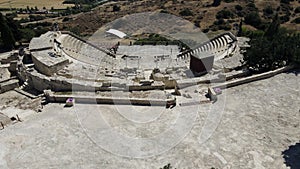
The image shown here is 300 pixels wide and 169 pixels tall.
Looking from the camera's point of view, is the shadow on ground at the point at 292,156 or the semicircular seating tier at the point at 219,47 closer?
the shadow on ground at the point at 292,156

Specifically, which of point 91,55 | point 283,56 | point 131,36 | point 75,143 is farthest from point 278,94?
point 131,36

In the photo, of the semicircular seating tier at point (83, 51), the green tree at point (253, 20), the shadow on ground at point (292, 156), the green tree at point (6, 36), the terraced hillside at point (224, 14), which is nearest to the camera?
the shadow on ground at point (292, 156)

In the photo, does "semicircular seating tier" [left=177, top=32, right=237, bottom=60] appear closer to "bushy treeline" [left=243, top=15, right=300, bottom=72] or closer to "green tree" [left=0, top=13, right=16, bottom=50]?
"bushy treeline" [left=243, top=15, right=300, bottom=72]

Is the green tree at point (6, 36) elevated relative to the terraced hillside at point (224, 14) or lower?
elevated

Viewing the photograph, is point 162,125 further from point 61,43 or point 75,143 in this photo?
point 61,43

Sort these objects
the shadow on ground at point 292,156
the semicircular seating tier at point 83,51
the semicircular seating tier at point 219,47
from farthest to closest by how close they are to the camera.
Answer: the semicircular seating tier at point 219,47 → the semicircular seating tier at point 83,51 → the shadow on ground at point 292,156

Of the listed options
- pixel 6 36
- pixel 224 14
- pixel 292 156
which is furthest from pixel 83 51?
pixel 224 14

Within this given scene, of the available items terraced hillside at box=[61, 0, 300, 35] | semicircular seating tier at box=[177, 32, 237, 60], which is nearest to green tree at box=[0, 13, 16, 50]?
semicircular seating tier at box=[177, 32, 237, 60]

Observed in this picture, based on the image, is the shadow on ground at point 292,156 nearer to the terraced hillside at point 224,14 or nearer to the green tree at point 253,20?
the terraced hillside at point 224,14

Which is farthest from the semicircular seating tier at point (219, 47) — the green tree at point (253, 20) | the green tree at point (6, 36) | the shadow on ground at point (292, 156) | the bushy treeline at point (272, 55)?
the green tree at point (6, 36)
